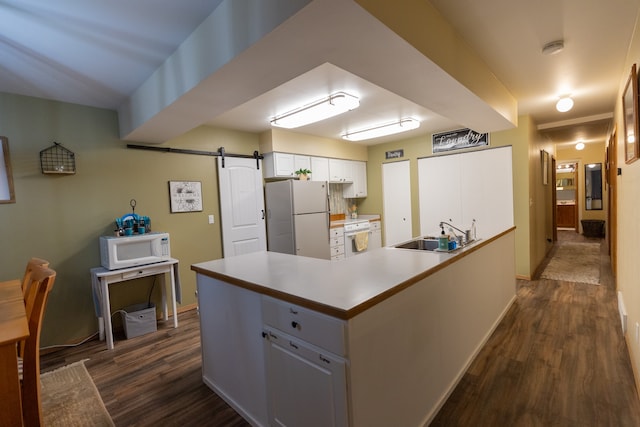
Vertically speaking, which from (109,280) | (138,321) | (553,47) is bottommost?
(138,321)

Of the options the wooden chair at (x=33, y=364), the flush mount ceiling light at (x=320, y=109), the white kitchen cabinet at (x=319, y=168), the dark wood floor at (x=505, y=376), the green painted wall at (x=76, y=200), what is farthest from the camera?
the white kitchen cabinet at (x=319, y=168)

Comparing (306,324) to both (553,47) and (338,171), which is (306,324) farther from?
(338,171)

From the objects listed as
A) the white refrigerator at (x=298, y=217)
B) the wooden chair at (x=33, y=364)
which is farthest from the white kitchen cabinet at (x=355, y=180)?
the wooden chair at (x=33, y=364)

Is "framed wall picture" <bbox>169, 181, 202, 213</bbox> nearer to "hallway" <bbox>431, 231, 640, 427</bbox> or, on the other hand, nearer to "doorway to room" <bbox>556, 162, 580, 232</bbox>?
"hallway" <bbox>431, 231, 640, 427</bbox>

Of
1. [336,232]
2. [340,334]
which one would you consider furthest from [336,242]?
[340,334]

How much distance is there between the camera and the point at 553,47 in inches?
88.6

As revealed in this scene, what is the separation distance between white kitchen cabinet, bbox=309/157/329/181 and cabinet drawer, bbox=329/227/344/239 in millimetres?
886

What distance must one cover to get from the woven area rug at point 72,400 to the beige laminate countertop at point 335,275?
113cm

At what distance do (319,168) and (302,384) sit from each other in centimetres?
404

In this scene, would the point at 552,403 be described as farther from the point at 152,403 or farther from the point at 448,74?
the point at 152,403

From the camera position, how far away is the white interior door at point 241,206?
4.12 metres

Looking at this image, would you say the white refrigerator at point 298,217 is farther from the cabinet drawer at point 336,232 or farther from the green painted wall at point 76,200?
the green painted wall at point 76,200

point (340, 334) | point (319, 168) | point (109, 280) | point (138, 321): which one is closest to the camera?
point (340, 334)

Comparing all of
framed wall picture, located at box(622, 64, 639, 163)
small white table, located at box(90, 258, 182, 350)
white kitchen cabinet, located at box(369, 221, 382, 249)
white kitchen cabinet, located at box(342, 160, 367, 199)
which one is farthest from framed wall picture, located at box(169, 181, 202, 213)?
framed wall picture, located at box(622, 64, 639, 163)
